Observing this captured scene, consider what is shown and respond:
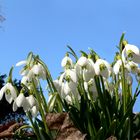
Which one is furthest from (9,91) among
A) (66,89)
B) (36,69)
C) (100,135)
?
(100,135)

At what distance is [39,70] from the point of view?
11.3 ft

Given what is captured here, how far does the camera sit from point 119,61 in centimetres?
330

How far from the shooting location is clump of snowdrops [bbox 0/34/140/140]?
3176 mm

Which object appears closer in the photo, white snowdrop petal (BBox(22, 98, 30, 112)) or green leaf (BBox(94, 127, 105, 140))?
green leaf (BBox(94, 127, 105, 140))

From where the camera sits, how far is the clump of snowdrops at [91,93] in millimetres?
3176

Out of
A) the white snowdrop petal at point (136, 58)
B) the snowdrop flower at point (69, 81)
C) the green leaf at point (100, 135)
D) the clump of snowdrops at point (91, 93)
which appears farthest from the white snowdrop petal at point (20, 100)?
the white snowdrop petal at point (136, 58)

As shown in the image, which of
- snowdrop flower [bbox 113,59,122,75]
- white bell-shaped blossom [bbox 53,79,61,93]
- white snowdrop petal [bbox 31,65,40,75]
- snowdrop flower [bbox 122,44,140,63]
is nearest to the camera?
snowdrop flower [bbox 122,44,140,63]

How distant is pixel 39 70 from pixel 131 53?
25.9 inches

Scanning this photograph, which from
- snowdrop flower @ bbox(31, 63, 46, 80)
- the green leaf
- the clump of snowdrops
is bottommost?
the green leaf

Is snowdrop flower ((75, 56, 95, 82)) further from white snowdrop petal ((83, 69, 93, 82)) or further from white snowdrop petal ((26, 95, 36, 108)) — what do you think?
white snowdrop petal ((26, 95, 36, 108))

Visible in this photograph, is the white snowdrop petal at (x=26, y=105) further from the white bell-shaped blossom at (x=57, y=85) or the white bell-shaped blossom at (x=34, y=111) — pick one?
the white bell-shaped blossom at (x=57, y=85)

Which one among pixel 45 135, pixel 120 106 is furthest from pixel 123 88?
pixel 45 135

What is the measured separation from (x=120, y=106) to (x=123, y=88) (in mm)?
123

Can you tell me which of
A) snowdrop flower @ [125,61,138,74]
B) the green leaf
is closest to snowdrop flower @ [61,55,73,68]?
snowdrop flower @ [125,61,138,74]
